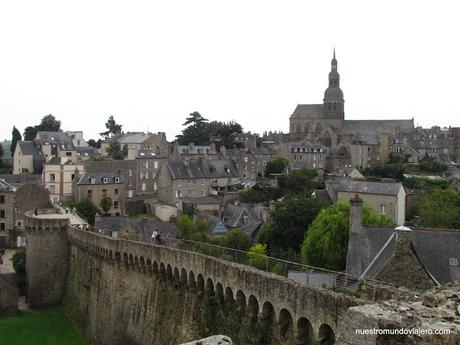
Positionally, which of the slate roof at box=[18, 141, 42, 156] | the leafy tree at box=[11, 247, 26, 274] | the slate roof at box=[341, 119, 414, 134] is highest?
the slate roof at box=[341, 119, 414, 134]

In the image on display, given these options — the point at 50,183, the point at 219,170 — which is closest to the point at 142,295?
the point at 50,183

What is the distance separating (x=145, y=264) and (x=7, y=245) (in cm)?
2838

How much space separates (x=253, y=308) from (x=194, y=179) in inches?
1965

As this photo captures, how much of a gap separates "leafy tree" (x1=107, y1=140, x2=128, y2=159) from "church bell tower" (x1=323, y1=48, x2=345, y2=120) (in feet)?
188

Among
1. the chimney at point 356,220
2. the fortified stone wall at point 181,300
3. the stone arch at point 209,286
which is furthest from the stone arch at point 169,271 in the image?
the chimney at point 356,220

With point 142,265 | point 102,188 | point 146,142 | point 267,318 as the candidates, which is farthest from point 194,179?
point 267,318

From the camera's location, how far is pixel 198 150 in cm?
8094

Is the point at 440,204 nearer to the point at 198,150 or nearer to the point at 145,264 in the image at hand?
the point at 145,264

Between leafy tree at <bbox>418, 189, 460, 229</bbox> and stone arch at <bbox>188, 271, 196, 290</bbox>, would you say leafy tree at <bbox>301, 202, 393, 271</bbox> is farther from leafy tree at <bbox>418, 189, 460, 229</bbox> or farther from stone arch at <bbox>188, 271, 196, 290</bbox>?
leafy tree at <bbox>418, 189, 460, 229</bbox>

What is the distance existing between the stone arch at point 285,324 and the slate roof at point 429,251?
17.6 ft

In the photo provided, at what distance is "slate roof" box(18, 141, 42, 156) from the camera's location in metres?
71.8

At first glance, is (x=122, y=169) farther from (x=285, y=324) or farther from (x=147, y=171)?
(x=285, y=324)

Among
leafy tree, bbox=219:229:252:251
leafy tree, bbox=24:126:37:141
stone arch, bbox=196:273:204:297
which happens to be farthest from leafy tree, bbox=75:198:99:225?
leafy tree, bbox=24:126:37:141

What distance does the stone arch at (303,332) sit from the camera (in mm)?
13328
